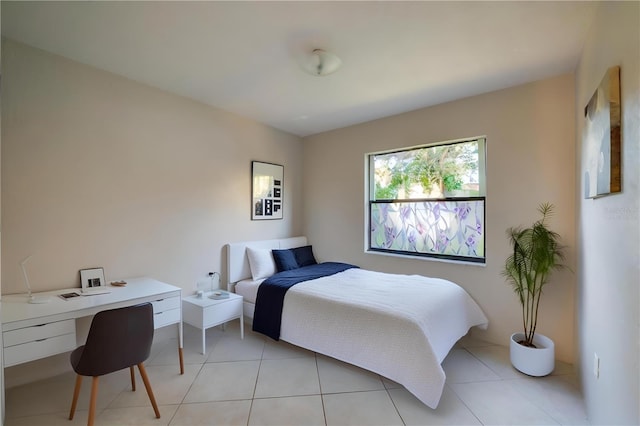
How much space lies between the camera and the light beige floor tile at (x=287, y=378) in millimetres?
2115

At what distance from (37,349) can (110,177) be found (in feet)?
4.80

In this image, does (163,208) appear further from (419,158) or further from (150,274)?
(419,158)

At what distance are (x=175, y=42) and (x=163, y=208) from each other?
1588mm

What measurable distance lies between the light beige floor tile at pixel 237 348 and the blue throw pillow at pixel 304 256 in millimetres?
1208

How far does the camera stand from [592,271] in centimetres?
187

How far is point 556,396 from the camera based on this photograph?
2049 mm

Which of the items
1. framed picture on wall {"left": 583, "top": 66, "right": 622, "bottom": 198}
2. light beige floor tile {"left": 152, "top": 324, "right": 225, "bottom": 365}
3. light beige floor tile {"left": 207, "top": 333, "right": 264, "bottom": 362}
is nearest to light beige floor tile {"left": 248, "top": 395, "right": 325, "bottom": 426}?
light beige floor tile {"left": 207, "top": 333, "right": 264, "bottom": 362}

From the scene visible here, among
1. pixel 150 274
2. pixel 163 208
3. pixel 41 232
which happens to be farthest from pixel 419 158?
pixel 41 232

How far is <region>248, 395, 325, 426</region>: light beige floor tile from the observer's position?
1804 mm

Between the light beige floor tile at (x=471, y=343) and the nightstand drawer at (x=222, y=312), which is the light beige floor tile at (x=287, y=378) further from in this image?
the light beige floor tile at (x=471, y=343)

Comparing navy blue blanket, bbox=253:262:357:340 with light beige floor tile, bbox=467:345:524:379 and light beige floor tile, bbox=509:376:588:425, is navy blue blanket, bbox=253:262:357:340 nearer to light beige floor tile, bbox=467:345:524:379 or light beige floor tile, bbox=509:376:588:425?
Answer: light beige floor tile, bbox=467:345:524:379

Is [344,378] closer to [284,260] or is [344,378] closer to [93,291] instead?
[284,260]

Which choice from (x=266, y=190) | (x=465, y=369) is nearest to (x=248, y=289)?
(x=266, y=190)

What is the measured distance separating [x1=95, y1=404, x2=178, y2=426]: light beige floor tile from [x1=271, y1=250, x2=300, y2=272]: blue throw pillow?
1907 mm
